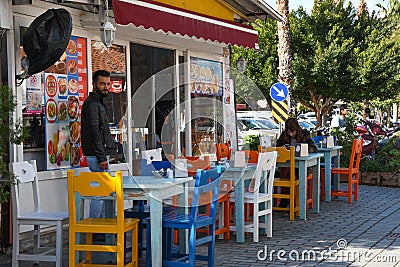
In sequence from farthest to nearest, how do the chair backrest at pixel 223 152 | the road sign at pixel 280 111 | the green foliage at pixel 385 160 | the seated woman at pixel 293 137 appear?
the road sign at pixel 280 111 → the green foliage at pixel 385 160 → the chair backrest at pixel 223 152 → the seated woman at pixel 293 137

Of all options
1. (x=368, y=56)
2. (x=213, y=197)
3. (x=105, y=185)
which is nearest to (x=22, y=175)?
(x=105, y=185)

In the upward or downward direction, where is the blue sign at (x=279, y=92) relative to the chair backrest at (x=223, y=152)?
upward

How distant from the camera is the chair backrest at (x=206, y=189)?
21.5 feet

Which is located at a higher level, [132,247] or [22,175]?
[22,175]

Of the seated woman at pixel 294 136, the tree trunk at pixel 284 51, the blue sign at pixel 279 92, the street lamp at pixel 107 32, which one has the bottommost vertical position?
the seated woman at pixel 294 136

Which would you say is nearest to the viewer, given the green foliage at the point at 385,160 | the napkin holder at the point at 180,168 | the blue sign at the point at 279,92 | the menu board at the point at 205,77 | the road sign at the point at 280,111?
the napkin holder at the point at 180,168

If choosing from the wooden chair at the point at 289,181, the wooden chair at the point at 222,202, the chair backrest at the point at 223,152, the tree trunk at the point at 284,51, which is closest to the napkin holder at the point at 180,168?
the wooden chair at the point at 222,202

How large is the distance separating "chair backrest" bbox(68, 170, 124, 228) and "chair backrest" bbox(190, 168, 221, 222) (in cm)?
79

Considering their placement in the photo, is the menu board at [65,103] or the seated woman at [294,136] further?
the seated woman at [294,136]

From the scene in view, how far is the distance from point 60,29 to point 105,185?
2655mm

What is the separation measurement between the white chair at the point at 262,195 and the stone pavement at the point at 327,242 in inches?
6.7

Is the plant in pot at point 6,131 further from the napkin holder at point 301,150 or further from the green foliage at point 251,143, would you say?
the green foliage at point 251,143

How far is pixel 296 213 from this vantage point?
10.4 metres

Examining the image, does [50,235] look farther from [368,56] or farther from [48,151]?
[368,56]
